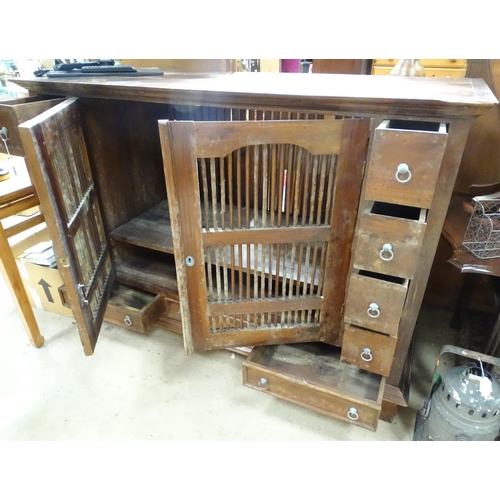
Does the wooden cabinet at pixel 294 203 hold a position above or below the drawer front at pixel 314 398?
above

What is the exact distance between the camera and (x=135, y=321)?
1.45 metres

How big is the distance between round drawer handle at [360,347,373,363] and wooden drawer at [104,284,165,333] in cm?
82

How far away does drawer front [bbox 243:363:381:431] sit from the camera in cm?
108

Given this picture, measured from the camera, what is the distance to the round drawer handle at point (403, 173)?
0.79 metres

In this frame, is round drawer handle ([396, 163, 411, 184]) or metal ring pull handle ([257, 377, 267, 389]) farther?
metal ring pull handle ([257, 377, 267, 389])

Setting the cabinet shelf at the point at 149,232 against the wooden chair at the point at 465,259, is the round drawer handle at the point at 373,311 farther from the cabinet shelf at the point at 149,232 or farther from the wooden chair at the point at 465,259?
the cabinet shelf at the point at 149,232

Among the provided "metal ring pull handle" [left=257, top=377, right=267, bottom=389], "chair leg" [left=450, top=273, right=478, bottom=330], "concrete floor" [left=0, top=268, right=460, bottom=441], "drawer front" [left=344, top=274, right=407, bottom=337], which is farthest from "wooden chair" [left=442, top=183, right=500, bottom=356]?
"metal ring pull handle" [left=257, top=377, right=267, bottom=389]

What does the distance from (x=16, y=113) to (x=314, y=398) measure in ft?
3.97

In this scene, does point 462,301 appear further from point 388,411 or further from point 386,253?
point 386,253

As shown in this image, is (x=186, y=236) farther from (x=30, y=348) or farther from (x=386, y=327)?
(x=30, y=348)

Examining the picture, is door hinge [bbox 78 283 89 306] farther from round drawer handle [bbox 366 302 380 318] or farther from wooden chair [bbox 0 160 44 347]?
round drawer handle [bbox 366 302 380 318]

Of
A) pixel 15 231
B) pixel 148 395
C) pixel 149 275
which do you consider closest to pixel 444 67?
pixel 149 275

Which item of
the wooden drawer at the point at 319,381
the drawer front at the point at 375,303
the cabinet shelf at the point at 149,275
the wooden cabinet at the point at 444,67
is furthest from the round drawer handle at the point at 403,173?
the wooden cabinet at the point at 444,67

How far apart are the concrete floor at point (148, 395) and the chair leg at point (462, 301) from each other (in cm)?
5
